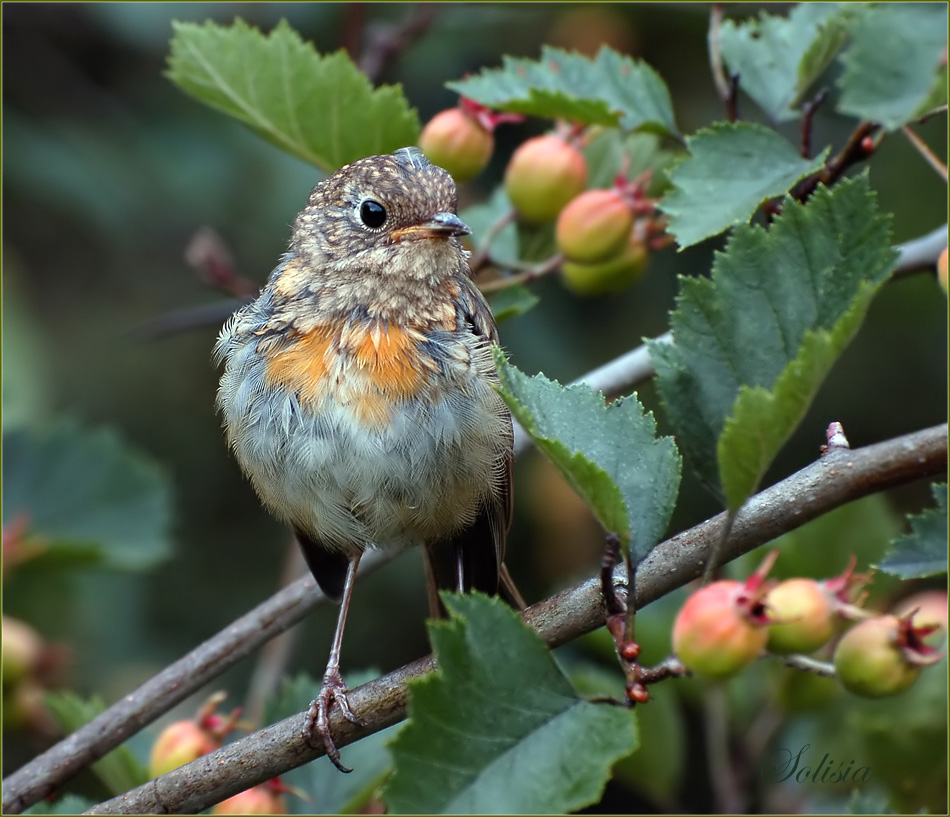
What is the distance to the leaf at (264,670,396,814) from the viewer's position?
3150 millimetres

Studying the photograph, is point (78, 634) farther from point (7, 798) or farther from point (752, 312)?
point (752, 312)

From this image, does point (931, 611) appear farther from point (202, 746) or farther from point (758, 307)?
point (202, 746)

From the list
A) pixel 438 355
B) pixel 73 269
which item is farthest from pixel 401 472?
pixel 73 269

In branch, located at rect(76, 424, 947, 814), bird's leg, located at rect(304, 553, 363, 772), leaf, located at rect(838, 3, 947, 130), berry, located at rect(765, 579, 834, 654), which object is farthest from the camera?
bird's leg, located at rect(304, 553, 363, 772)

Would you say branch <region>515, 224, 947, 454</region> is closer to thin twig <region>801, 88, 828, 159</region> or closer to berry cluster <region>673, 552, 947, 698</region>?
thin twig <region>801, 88, 828, 159</region>

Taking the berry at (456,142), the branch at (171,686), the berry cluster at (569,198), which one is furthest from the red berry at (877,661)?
the berry at (456,142)

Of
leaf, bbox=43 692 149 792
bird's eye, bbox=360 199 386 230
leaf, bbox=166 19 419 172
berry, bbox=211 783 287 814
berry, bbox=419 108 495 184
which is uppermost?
leaf, bbox=166 19 419 172

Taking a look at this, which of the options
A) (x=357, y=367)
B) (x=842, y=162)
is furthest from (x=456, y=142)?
(x=842, y=162)

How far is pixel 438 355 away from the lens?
3475 mm

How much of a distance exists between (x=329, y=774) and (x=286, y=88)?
6.57 ft

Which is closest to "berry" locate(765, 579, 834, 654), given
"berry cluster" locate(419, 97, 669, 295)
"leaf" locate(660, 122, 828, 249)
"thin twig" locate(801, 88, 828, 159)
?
"leaf" locate(660, 122, 828, 249)

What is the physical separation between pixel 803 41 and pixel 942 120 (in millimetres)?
1896

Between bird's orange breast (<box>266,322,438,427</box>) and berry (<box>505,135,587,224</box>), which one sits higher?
berry (<box>505,135,587,224</box>)

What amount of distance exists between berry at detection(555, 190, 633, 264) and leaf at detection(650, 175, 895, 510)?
1.19 m
